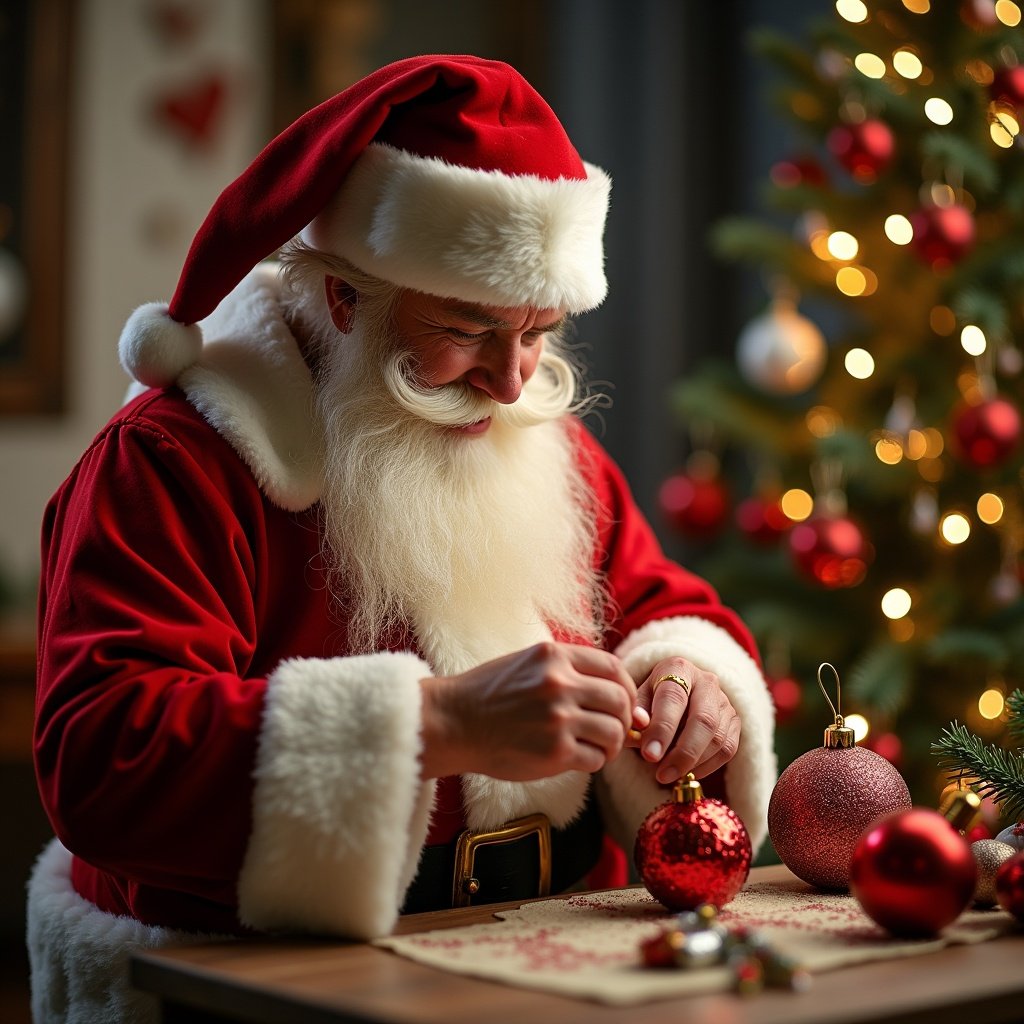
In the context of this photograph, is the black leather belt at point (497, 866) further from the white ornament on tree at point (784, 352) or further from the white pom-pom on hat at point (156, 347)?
the white ornament on tree at point (784, 352)

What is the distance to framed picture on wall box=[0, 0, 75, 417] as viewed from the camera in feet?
10.9

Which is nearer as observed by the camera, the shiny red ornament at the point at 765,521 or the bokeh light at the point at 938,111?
the bokeh light at the point at 938,111

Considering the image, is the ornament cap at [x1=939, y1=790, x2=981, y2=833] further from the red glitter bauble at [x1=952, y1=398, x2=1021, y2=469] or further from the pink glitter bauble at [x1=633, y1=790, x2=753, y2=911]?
the red glitter bauble at [x1=952, y1=398, x2=1021, y2=469]

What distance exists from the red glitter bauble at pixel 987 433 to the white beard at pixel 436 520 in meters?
0.92

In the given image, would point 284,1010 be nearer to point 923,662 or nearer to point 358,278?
point 358,278

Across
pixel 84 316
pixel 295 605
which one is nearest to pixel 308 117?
pixel 295 605

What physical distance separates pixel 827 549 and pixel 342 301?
1.16m

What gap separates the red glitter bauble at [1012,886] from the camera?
1.04 m

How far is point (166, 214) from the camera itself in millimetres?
3504

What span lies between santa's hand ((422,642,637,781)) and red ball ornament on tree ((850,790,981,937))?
23 centimetres

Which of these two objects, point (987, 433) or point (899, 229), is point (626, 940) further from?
point (899, 229)

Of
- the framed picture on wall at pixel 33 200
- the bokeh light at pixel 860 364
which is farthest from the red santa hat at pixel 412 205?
the framed picture on wall at pixel 33 200

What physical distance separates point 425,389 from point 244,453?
0.22 metres

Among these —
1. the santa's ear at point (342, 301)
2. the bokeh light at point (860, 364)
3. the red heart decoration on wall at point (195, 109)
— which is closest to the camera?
the santa's ear at point (342, 301)
